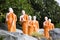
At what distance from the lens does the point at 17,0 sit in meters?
22.7

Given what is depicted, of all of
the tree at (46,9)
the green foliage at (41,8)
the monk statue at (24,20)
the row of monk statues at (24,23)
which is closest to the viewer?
the row of monk statues at (24,23)

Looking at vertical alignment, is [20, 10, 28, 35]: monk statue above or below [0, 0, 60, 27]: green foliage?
below

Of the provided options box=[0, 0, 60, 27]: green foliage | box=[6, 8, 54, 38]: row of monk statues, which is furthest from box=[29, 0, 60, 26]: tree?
box=[6, 8, 54, 38]: row of monk statues

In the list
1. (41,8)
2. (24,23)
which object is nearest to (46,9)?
(41,8)

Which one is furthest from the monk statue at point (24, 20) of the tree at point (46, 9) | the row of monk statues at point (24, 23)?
the tree at point (46, 9)

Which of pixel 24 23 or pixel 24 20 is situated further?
pixel 24 23

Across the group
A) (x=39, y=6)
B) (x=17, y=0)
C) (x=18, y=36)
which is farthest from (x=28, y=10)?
(x=18, y=36)

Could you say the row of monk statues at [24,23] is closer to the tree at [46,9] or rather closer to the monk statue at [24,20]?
the monk statue at [24,20]

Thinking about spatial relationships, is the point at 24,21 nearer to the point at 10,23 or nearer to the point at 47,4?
the point at 10,23

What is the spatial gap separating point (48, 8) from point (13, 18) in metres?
10.2

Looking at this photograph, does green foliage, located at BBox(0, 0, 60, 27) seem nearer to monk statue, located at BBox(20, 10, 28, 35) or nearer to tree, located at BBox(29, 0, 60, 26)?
tree, located at BBox(29, 0, 60, 26)

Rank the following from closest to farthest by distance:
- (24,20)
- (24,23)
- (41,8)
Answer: (24,20), (24,23), (41,8)

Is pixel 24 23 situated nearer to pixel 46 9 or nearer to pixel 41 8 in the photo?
pixel 41 8

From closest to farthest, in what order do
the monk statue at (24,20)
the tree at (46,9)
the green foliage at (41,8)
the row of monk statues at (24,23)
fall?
the row of monk statues at (24,23) < the monk statue at (24,20) < the green foliage at (41,8) < the tree at (46,9)
